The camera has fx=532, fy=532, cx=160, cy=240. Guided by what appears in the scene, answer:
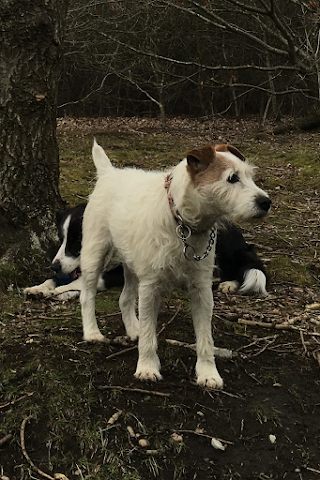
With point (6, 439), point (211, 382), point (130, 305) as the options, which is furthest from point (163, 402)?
point (130, 305)

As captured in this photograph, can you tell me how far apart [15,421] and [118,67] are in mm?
18692

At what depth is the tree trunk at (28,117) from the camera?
5.18m

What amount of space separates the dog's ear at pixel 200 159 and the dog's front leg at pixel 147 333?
0.88m

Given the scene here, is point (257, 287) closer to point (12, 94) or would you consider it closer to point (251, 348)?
point (251, 348)

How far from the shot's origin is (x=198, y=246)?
12.0ft

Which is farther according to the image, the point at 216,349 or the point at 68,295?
the point at 68,295

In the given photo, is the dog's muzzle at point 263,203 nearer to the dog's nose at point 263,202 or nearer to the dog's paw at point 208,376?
the dog's nose at point 263,202

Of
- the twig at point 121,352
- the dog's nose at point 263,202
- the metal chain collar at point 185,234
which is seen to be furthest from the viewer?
the twig at point 121,352

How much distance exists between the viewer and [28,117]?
540 centimetres

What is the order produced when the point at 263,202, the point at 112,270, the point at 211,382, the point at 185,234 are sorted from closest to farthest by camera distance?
the point at 263,202 → the point at 185,234 → the point at 211,382 → the point at 112,270

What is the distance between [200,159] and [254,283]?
2.51 meters

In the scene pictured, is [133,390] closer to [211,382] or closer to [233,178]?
[211,382]

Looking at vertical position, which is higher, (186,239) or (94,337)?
(186,239)

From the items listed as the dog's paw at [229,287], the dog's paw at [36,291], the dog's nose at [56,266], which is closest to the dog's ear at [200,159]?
the dog's nose at [56,266]
